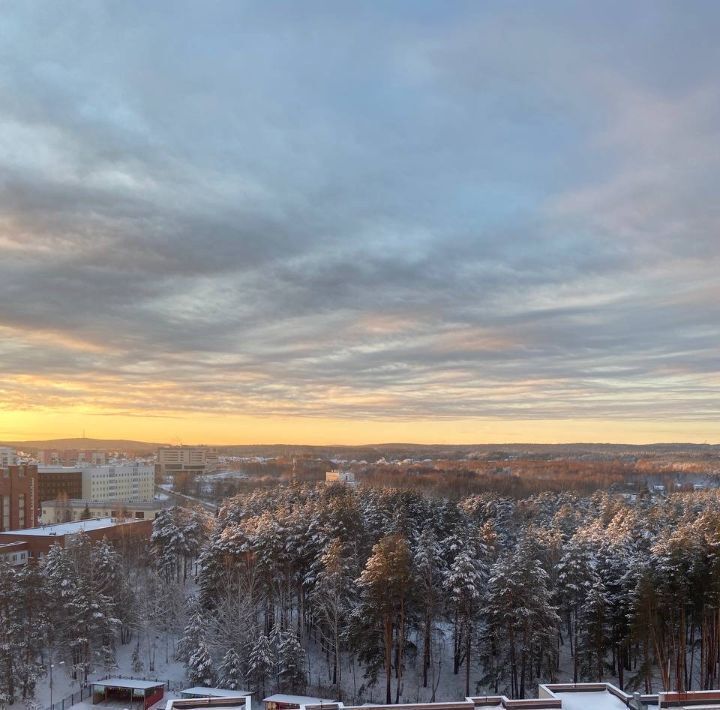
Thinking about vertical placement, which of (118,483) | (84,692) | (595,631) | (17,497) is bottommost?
(84,692)

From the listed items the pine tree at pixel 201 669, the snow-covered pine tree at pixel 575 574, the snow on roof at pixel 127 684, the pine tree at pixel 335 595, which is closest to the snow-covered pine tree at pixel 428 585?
the pine tree at pixel 335 595

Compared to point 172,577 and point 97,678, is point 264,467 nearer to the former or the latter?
point 172,577

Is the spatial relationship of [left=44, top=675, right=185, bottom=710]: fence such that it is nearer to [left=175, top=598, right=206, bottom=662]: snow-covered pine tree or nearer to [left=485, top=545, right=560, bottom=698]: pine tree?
[left=175, top=598, right=206, bottom=662]: snow-covered pine tree

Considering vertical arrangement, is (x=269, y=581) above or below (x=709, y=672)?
above

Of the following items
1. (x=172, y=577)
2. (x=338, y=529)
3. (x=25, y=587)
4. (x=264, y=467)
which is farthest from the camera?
(x=264, y=467)

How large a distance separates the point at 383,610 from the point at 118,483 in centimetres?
9617

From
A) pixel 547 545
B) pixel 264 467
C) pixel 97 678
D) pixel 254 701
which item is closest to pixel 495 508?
pixel 547 545

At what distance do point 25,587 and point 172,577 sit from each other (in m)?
14.5

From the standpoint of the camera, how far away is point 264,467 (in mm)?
188250

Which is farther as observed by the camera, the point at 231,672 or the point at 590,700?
the point at 231,672

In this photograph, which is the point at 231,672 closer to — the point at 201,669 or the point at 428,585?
the point at 201,669

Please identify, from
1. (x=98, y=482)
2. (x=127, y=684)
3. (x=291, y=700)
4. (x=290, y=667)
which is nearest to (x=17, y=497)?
(x=127, y=684)

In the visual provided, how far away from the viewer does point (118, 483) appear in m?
115

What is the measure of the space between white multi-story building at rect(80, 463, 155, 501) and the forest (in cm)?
7268
